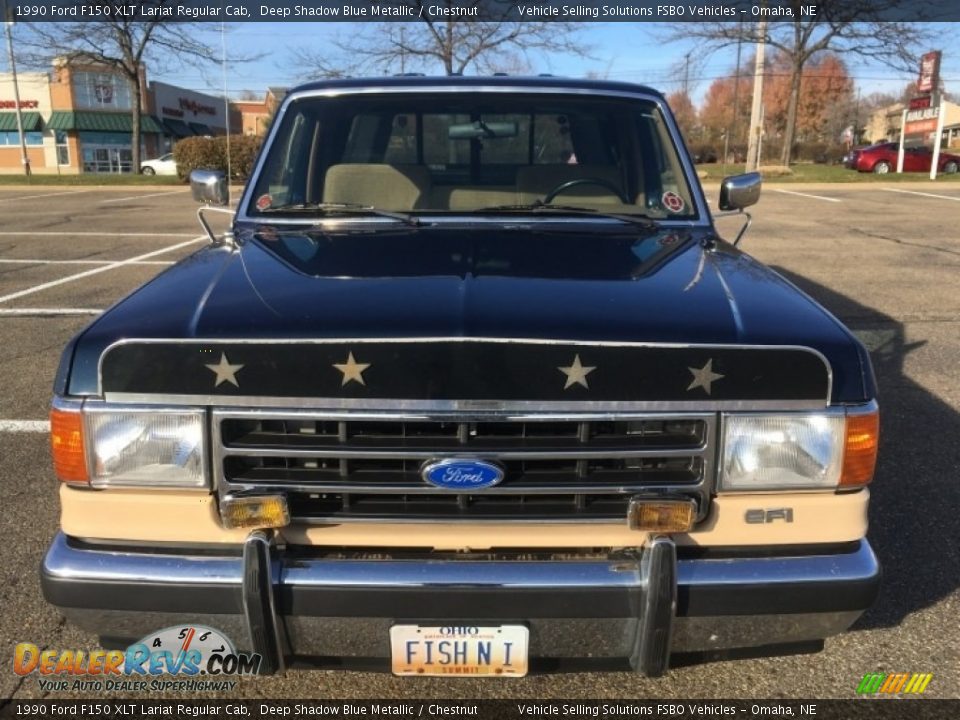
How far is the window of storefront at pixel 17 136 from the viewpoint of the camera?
4744 cm

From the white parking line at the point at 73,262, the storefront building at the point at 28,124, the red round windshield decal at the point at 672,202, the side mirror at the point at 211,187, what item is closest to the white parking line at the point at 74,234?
the white parking line at the point at 73,262

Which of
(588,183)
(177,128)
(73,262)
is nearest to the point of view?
(588,183)

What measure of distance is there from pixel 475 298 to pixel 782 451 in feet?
2.72

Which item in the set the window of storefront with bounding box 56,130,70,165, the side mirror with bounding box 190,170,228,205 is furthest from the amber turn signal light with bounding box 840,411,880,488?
the window of storefront with bounding box 56,130,70,165

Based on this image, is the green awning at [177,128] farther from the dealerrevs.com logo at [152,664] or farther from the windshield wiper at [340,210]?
the dealerrevs.com logo at [152,664]

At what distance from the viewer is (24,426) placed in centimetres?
439

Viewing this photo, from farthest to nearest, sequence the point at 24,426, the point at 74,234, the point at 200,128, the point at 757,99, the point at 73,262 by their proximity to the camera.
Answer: the point at 200,128 → the point at 757,99 → the point at 74,234 → the point at 73,262 → the point at 24,426

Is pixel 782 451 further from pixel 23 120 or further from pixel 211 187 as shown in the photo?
pixel 23 120

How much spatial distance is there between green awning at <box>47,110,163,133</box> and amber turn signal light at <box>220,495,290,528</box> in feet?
165

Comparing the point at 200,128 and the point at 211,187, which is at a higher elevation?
the point at 200,128

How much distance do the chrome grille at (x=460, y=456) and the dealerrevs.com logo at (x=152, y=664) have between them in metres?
0.38

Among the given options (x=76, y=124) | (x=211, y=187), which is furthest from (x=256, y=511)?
(x=76, y=124)

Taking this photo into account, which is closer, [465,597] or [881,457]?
[465,597]

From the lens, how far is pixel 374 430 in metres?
1.90
